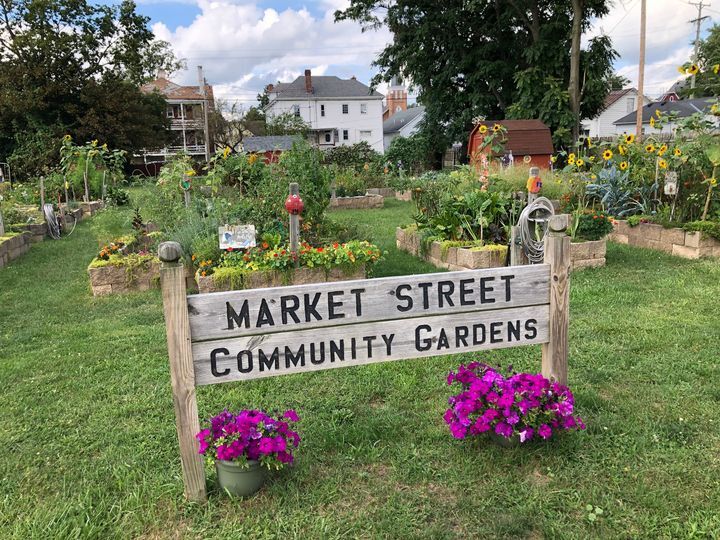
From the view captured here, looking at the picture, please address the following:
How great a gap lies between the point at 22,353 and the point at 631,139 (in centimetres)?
873

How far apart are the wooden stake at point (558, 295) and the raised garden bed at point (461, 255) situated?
3124 mm

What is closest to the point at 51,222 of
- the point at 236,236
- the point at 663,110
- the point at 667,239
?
the point at 236,236

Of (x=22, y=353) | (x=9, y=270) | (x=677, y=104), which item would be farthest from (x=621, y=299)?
(x=677, y=104)

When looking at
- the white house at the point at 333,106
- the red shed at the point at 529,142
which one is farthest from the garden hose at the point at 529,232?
the white house at the point at 333,106

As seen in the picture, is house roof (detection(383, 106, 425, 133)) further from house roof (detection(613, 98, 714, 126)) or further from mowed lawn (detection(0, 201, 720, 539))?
mowed lawn (detection(0, 201, 720, 539))

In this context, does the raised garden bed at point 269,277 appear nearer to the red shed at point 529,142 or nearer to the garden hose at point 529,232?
the garden hose at point 529,232

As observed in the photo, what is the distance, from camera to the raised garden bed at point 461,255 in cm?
630

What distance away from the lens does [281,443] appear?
2408mm

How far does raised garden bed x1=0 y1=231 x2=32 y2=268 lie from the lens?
7.95m

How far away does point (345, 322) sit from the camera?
2.46 metres

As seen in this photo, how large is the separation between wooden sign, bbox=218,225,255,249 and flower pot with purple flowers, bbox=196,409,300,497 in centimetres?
348

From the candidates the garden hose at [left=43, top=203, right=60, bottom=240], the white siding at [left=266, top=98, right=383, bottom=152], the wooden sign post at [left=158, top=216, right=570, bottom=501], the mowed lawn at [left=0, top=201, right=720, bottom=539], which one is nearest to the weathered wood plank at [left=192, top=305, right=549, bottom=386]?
the wooden sign post at [left=158, top=216, right=570, bottom=501]

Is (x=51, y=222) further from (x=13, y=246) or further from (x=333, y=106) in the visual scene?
(x=333, y=106)

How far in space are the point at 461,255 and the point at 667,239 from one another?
123 inches
